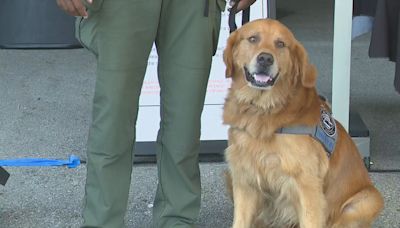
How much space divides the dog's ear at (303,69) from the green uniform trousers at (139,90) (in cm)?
40

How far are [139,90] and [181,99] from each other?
0.21m

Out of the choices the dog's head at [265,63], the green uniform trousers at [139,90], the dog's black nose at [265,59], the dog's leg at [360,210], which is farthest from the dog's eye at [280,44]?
the dog's leg at [360,210]

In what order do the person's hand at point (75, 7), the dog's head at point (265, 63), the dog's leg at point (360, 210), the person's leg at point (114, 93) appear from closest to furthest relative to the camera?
the person's hand at point (75, 7) < the person's leg at point (114, 93) < the dog's head at point (265, 63) < the dog's leg at point (360, 210)

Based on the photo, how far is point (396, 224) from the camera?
4.14 metres

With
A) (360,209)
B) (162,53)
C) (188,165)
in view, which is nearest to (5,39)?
(162,53)

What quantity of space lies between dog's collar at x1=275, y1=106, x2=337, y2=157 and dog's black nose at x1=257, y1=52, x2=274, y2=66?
1.11 feet

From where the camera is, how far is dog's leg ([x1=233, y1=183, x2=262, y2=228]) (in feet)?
12.0

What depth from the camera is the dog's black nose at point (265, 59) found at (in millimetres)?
3320

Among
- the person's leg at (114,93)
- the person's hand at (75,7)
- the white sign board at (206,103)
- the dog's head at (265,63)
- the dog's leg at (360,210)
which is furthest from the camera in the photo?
the white sign board at (206,103)

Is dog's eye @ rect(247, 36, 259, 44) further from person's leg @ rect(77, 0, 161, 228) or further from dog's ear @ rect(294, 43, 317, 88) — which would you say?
person's leg @ rect(77, 0, 161, 228)

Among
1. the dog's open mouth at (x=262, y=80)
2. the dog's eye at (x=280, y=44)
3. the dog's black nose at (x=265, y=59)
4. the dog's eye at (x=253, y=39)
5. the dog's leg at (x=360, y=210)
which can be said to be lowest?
the dog's leg at (x=360, y=210)

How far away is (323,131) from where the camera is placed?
351 centimetres

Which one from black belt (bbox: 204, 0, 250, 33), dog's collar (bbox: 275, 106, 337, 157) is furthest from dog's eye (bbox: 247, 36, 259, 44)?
dog's collar (bbox: 275, 106, 337, 157)

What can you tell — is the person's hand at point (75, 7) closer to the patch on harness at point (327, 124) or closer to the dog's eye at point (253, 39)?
the dog's eye at point (253, 39)
